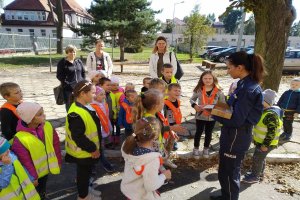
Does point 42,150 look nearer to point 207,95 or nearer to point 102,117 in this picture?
point 102,117

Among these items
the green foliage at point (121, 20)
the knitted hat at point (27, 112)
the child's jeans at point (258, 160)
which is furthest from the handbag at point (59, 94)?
the green foliage at point (121, 20)

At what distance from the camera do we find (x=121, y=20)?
23.1 m

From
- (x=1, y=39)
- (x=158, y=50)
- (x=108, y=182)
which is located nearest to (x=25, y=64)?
(x=1, y=39)

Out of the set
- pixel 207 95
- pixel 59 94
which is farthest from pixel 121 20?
pixel 207 95

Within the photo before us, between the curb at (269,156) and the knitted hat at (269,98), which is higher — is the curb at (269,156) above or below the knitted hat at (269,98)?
below

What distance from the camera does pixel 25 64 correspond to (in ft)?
58.8

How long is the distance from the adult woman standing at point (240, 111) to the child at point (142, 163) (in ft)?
2.82

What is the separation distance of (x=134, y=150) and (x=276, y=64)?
3.85 m

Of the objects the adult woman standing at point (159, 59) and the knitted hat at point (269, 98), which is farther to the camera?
the adult woman standing at point (159, 59)

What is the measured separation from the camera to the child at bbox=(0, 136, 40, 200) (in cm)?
214

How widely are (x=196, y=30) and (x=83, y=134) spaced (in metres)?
27.7

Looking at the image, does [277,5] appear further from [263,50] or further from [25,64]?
[25,64]

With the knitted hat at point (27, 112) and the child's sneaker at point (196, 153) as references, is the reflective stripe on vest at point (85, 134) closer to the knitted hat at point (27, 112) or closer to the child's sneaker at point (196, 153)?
the knitted hat at point (27, 112)

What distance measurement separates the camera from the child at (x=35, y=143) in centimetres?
248
